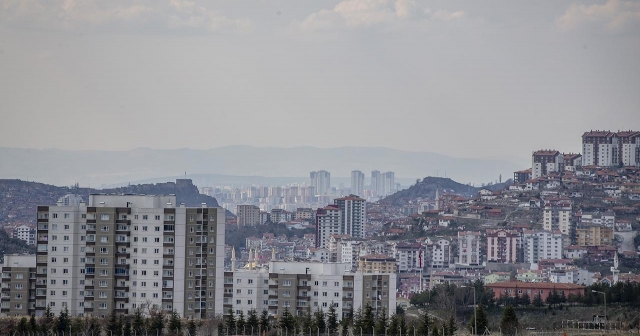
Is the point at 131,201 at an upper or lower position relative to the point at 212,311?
upper

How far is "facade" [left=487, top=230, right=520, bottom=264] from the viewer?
87812 mm

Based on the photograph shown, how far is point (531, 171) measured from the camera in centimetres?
11588

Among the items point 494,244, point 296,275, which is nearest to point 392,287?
point 296,275

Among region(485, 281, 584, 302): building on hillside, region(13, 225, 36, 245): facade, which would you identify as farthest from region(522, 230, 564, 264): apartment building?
region(485, 281, 584, 302): building on hillside

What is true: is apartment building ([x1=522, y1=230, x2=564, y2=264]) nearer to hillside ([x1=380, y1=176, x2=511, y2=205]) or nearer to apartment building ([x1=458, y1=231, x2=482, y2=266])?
apartment building ([x1=458, y1=231, x2=482, y2=266])

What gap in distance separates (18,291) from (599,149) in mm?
85365

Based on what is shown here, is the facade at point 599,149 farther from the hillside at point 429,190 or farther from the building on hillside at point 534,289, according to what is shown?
the building on hillside at point 534,289

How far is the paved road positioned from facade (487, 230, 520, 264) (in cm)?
634

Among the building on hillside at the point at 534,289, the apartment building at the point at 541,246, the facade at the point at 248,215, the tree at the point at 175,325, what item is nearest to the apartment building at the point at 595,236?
the apartment building at the point at 541,246

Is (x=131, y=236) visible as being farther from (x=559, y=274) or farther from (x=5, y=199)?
(x=5, y=199)

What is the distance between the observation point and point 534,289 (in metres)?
52.2

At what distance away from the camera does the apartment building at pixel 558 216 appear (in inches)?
3733

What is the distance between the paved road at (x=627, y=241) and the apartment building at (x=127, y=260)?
A: 193ft

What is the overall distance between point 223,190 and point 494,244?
4181 inches
